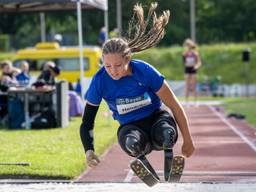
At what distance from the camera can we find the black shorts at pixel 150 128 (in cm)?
662

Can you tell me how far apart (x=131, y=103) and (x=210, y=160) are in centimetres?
415

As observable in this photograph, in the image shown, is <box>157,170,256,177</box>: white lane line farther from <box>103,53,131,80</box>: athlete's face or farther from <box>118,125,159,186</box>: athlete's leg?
<box>103,53,131,80</box>: athlete's face

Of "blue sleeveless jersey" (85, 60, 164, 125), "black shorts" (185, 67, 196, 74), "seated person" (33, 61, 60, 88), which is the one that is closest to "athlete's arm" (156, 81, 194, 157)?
"blue sleeveless jersey" (85, 60, 164, 125)

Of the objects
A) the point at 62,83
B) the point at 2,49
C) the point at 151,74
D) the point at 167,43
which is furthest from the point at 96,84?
the point at 167,43

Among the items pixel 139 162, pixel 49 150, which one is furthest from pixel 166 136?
pixel 49 150

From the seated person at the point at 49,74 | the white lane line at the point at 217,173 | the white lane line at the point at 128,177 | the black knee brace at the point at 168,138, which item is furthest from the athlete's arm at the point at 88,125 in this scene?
the seated person at the point at 49,74

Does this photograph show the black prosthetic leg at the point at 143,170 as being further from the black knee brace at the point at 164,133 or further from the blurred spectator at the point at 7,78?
the blurred spectator at the point at 7,78

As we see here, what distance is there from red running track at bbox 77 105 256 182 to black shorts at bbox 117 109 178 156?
6.53 feet

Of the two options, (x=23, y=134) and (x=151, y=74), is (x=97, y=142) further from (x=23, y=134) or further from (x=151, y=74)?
(x=151, y=74)

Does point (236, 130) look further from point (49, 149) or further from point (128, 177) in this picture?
point (128, 177)

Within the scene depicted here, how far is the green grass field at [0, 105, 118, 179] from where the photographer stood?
29.6ft

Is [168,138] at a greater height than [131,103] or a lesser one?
lesser

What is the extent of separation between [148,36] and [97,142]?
550 cm

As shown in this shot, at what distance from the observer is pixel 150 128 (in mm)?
6688
